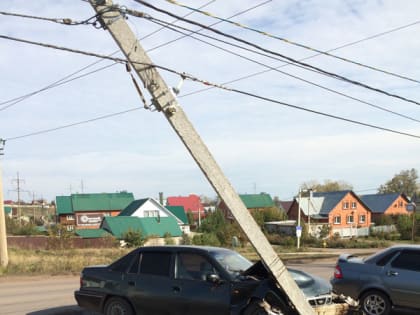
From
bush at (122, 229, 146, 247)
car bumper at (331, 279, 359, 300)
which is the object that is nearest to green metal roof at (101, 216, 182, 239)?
bush at (122, 229, 146, 247)

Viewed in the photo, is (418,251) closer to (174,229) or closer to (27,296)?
(27,296)

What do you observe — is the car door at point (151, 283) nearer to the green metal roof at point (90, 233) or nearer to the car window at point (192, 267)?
the car window at point (192, 267)

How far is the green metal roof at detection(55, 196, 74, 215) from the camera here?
9144cm

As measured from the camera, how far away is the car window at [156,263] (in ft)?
28.9

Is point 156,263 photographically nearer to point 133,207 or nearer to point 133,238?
point 133,238

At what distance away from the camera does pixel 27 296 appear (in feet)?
49.0

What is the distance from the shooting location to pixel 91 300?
373 inches

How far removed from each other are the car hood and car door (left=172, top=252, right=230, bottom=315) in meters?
0.45

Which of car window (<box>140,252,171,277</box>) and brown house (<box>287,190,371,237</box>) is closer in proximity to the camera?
car window (<box>140,252,171,277</box>)

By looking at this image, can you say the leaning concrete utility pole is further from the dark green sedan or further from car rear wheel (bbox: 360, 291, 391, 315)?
car rear wheel (bbox: 360, 291, 391, 315)

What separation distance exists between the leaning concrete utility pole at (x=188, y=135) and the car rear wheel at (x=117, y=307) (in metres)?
2.97

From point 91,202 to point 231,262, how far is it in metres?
82.9

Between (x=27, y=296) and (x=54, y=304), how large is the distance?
2.64 metres

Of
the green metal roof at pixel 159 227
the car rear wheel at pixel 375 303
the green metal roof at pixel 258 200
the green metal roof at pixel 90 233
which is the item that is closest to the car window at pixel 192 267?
the car rear wheel at pixel 375 303
